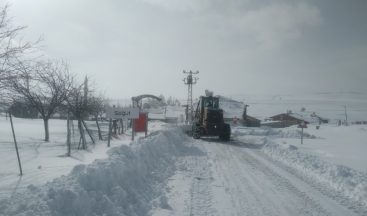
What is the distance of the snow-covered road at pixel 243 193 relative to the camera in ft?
27.6

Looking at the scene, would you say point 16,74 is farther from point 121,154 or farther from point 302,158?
point 302,158

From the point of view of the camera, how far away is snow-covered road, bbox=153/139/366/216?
27.6 feet

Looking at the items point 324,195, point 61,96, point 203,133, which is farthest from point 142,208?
point 203,133

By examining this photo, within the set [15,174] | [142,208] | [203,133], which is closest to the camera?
[142,208]

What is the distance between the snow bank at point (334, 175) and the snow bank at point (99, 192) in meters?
5.22

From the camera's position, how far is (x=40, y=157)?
12.9 m

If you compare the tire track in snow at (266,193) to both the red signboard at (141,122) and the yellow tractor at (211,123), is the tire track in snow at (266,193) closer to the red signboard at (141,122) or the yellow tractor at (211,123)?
the red signboard at (141,122)

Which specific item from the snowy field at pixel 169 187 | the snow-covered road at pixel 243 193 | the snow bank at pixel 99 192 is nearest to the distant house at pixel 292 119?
the snow-covered road at pixel 243 193

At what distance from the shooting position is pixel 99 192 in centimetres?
770

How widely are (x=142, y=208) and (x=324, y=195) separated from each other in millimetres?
5176

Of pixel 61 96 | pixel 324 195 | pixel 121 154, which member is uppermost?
pixel 61 96

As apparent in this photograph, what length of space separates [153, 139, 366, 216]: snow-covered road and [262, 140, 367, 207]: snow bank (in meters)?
0.68

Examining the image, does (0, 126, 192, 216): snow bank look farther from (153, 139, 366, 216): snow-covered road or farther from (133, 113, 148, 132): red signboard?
(133, 113, 148, 132): red signboard

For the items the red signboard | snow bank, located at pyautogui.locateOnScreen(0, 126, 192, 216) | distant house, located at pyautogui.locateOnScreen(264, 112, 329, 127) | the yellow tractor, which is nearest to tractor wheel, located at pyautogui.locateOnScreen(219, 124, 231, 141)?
the yellow tractor
